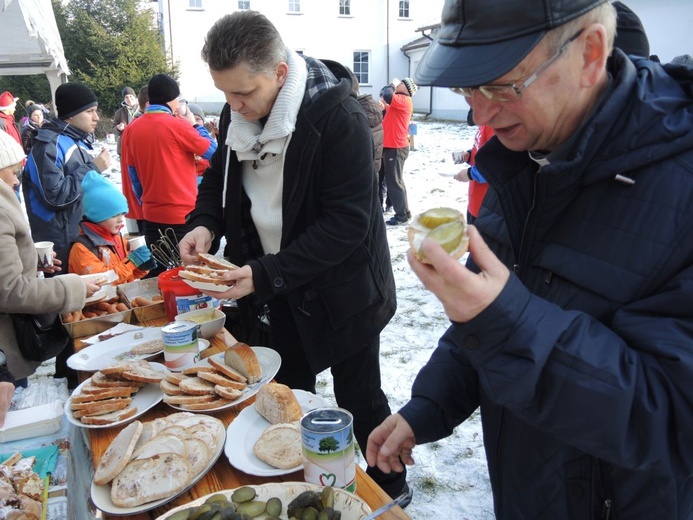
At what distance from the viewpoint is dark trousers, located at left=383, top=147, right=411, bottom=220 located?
809cm

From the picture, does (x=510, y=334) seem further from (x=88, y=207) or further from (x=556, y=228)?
(x=88, y=207)

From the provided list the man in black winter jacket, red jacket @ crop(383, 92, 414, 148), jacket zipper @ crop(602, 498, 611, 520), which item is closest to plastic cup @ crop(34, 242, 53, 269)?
the man in black winter jacket

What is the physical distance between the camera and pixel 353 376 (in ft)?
7.59

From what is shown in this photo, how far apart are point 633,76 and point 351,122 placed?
1193 millimetres

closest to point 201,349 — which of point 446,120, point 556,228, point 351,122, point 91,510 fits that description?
point 91,510

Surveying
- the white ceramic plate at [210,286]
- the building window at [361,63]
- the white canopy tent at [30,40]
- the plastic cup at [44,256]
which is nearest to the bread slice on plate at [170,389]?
the white ceramic plate at [210,286]

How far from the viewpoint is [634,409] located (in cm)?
78

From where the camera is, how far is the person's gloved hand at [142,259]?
11.2 feet

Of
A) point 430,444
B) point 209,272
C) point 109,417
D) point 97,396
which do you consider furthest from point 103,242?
point 430,444

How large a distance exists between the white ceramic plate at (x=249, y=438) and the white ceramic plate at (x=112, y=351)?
1.78ft

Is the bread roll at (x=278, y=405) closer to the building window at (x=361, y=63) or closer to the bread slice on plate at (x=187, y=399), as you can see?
the bread slice on plate at (x=187, y=399)

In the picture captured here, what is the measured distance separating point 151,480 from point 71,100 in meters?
4.13

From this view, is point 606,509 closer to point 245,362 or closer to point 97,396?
point 245,362

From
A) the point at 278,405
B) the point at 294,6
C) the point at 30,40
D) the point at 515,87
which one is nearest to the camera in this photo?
the point at 515,87
